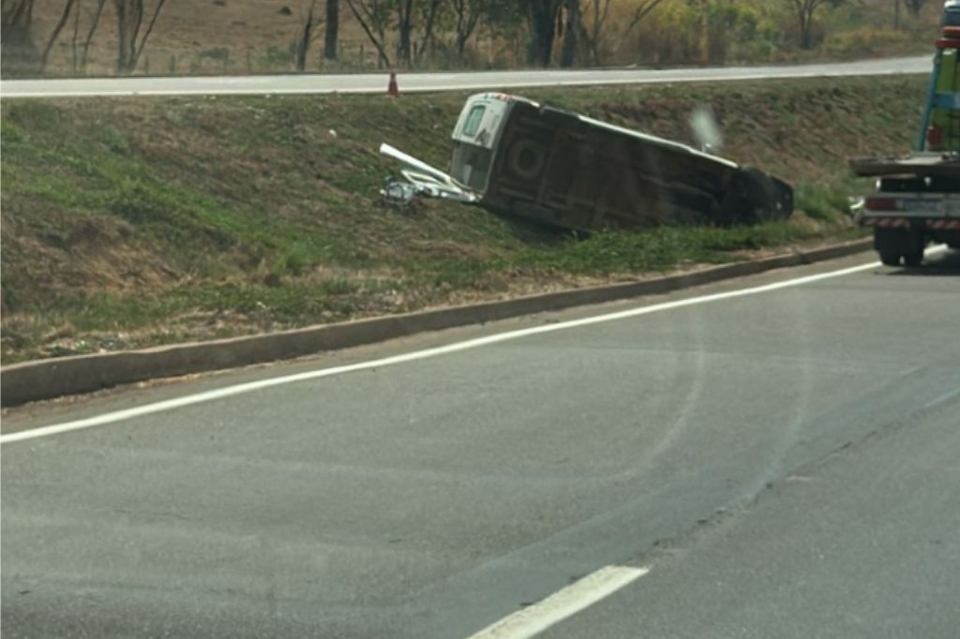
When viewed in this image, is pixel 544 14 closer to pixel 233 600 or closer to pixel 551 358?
pixel 551 358

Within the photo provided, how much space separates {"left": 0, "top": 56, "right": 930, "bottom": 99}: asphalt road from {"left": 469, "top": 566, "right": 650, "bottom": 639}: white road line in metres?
16.4

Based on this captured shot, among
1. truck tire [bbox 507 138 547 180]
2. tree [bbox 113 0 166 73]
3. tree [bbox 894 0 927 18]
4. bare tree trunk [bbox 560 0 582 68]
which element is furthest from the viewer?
tree [bbox 894 0 927 18]

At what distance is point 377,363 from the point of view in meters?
12.7

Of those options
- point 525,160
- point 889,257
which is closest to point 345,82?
point 525,160

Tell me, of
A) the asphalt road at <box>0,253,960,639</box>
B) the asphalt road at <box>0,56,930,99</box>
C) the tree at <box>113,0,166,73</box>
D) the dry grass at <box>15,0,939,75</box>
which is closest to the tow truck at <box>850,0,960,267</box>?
the asphalt road at <box>0,253,960,639</box>

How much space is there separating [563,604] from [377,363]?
605 centimetres

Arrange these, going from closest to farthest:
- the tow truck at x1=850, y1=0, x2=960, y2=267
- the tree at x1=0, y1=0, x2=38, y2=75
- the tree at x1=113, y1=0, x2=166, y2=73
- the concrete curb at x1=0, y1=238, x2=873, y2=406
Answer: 1. the concrete curb at x1=0, y1=238, x2=873, y2=406
2. the tow truck at x1=850, y1=0, x2=960, y2=267
3. the tree at x1=0, y1=0, x2=38, y2=75
4. the tree at x1=113, y1=0, x2=166, y2=73

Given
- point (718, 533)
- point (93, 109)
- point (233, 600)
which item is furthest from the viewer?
point (93, 109)

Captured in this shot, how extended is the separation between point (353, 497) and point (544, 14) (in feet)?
162

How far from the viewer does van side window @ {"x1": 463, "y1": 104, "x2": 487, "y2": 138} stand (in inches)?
893

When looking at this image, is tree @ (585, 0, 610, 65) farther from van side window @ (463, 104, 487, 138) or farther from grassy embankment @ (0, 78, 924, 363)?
van side window @ (463, 104, 487, 138)

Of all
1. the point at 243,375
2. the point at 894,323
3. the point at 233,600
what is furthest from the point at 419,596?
the point at 894,323

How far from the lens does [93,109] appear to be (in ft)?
66.5

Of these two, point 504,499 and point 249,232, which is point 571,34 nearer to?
point 249,232
